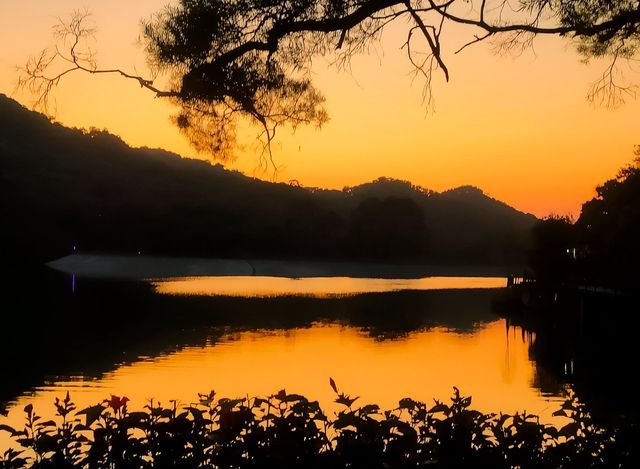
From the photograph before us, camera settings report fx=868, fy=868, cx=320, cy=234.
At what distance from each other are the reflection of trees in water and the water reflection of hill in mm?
5842

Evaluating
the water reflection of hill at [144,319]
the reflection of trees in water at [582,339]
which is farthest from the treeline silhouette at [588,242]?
the water reflection of hill at [144,319]

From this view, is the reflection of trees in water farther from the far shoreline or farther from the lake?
the far shoreline

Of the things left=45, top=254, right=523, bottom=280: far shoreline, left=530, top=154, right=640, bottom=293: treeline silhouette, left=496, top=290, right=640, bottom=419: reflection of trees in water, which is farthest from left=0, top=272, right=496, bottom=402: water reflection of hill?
left=45, top=254, right=523, bottom=280: far shoreline

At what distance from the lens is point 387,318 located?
72688 millimetres

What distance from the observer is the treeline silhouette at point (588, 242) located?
54.5 metres

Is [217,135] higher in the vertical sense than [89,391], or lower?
higher

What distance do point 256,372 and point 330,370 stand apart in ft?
11.7

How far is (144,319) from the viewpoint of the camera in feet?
220

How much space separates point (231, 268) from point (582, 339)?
102985 mm

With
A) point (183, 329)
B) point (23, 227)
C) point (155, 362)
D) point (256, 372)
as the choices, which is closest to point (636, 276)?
point (256, 372)

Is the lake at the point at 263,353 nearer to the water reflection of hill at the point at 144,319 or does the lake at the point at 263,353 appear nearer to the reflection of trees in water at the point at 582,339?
the water reflection of hill at the point at 144,319

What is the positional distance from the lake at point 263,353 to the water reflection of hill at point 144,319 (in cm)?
11

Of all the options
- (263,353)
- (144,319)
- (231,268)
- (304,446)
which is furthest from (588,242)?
(231,268)

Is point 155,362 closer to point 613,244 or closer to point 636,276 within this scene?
point 636,276
